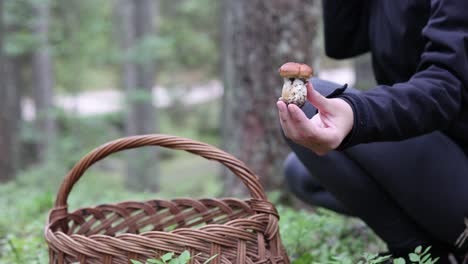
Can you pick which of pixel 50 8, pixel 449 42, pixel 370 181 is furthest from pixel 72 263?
pixel 50 8

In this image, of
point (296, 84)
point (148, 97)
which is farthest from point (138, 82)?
point (296, 84)

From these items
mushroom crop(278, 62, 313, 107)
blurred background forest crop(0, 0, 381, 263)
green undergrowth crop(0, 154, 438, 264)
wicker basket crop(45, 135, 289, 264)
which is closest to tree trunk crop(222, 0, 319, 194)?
blurred background forest crop(0, 0, 381, 263)

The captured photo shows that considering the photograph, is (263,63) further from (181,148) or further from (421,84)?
(421,84)

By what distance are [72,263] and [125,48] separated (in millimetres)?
8934

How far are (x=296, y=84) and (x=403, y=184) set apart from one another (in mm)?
647

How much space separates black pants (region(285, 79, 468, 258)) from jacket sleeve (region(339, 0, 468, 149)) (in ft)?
1.00

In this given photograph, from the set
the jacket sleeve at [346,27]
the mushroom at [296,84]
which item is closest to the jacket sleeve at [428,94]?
the mushroom at [296,84]

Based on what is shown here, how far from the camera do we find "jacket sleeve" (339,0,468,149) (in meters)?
1.35

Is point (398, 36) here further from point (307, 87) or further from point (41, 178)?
point (41, 178)

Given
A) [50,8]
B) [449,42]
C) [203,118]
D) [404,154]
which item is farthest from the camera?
[203,118]

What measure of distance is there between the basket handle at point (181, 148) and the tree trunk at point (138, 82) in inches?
312

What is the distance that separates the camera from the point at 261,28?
3.55 m

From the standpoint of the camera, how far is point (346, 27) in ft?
6.97

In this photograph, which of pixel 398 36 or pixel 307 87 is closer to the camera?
pixel 307 87
